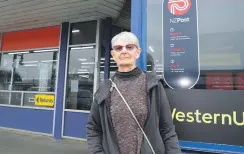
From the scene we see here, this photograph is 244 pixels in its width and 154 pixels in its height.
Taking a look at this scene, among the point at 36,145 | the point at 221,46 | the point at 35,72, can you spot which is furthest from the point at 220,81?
the point at 35,72

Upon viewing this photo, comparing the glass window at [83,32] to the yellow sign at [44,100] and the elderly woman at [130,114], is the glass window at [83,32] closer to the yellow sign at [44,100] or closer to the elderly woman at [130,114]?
the yellow sign at [44,100]

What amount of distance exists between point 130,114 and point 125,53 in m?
0.36

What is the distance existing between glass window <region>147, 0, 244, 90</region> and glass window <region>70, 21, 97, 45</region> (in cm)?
505

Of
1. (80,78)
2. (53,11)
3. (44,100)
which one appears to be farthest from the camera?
(44,100)

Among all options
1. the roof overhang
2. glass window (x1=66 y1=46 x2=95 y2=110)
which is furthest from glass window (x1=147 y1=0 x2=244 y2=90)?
glass window (x1=66 y1=46 x2=95 y2=110)

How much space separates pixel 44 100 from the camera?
7.15 m

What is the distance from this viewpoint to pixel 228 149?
5.08ft

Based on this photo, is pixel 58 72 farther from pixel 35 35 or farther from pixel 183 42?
pixel 183 42

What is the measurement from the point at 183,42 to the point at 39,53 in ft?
21.5

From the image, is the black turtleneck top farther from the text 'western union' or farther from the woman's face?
the text 'western union'

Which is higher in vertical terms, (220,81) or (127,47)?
(127,47)

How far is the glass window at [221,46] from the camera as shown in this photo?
1.61 metres

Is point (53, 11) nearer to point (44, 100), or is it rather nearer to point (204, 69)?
point (44, 100)

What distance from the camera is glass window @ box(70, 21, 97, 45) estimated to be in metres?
6.64
